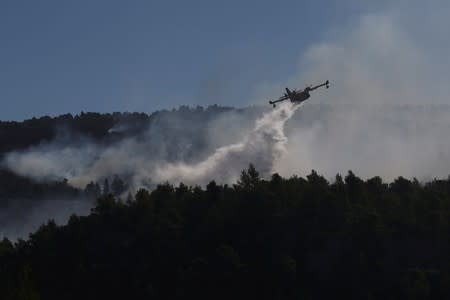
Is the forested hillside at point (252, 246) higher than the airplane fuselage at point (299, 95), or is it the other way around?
the airplane fuselage at point (299, 95)

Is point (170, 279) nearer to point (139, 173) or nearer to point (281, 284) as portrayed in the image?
point (281, 284)

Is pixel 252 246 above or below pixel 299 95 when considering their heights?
below

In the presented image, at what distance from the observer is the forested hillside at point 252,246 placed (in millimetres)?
75312

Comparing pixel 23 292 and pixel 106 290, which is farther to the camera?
pixel 106 290

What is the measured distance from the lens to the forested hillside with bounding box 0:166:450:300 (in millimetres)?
75312

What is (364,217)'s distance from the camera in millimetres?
79438

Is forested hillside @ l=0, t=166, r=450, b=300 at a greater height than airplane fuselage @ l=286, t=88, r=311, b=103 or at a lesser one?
lesser

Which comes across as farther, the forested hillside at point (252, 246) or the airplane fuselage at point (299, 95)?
the airplane fuselage at point (299, 95)

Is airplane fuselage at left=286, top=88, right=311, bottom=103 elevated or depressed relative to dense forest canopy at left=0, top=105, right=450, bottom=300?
elevated

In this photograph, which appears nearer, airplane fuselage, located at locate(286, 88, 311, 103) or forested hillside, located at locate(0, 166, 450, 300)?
forested hillside, located at locate(0, 166, 450, 300)

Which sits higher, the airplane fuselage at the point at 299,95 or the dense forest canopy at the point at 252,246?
the airplane fuselage at the point at 299,95

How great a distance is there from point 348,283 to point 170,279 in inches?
712

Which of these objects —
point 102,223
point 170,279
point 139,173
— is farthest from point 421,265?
point 139,173

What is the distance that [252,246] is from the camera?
83375mm
